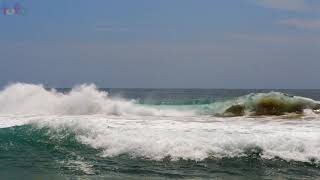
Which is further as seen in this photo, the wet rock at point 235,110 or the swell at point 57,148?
the wet rock at point 235,110

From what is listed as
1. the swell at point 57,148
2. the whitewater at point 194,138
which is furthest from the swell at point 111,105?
the swell at point 57,148

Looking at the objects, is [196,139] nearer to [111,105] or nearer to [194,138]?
[194,138]

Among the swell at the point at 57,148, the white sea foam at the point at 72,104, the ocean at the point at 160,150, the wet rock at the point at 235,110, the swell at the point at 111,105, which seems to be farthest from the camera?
the white sea foam at the point at 72,104

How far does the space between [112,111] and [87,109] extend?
154 cm

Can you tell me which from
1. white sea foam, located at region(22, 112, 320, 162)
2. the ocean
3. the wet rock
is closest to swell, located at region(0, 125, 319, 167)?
the ocean

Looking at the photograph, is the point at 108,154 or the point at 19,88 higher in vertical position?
the point at 19,88

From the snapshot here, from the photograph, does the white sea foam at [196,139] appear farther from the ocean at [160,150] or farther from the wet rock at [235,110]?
the wet rock at [235,110]

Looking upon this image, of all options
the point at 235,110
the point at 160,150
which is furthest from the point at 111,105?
the point at 160,150

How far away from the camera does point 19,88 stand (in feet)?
97.1

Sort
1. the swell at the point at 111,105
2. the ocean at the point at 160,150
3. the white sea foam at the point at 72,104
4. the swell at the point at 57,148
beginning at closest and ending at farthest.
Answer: the ocean at the point at 160,150 < the swell at the point at 57,148 < the swell at the point at 111,105 < the white sea foam at the point at 72,104

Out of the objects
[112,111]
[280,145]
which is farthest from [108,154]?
[112,111]

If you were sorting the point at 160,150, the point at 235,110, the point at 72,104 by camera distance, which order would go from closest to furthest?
the point at 160,150, the point at 235,110, the point at 72,104

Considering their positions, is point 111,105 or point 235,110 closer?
point 235,110

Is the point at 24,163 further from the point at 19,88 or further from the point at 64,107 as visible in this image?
the point at 19,88
